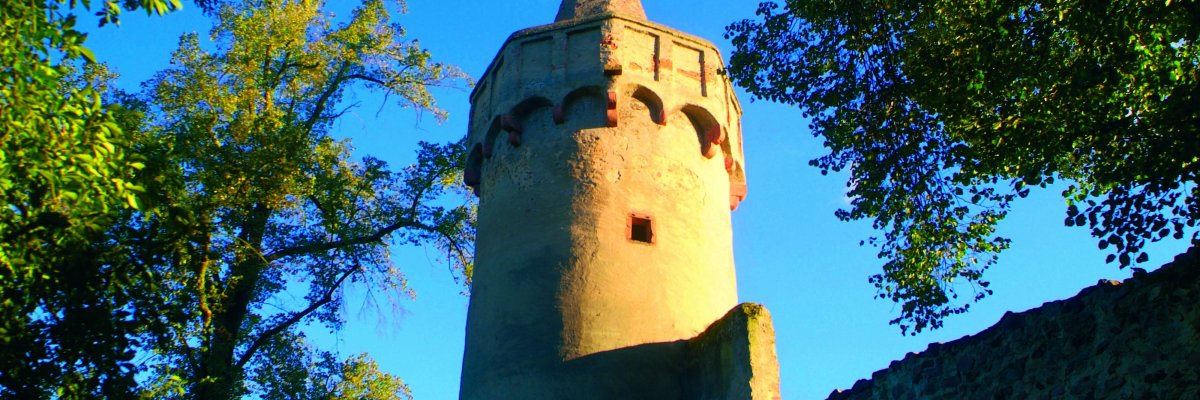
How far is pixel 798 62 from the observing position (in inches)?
385

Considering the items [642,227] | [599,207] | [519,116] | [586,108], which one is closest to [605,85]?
[586,108]

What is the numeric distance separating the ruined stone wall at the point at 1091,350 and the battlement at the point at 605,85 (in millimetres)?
4813

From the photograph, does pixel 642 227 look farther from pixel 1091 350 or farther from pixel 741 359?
pixel 1091 350

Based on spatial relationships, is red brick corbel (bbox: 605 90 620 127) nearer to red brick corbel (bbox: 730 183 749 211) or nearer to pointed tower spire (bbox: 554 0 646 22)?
pointed tower spire (bbox: 554 0 646 22)

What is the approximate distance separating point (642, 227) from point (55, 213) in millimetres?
5513

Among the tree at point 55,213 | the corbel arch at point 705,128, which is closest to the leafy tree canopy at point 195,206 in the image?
the tree at point 55,213

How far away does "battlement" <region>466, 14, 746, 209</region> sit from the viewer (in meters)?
11.2

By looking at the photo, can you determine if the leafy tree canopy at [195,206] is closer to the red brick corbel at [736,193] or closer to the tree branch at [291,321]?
the tree branch at [291,321]

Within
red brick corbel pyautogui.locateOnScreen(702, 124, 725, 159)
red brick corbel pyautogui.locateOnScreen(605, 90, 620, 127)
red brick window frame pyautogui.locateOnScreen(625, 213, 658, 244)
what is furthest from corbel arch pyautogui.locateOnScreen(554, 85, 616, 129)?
red brick corbel pyautogui.locateOnScreen(702, 124, 725, 159)

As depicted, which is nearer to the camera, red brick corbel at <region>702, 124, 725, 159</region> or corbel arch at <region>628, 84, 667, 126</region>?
corbel arch at <region>628, 84, 667, 126</region>

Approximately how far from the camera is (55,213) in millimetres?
6844

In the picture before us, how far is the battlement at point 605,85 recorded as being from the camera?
1122 cm

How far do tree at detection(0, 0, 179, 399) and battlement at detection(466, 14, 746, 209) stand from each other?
15.9ft

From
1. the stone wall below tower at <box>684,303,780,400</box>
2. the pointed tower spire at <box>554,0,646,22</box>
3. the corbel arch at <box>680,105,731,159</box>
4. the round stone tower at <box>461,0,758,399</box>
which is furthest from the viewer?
the pointed tower spire at <box>554,0,646,22</box>
